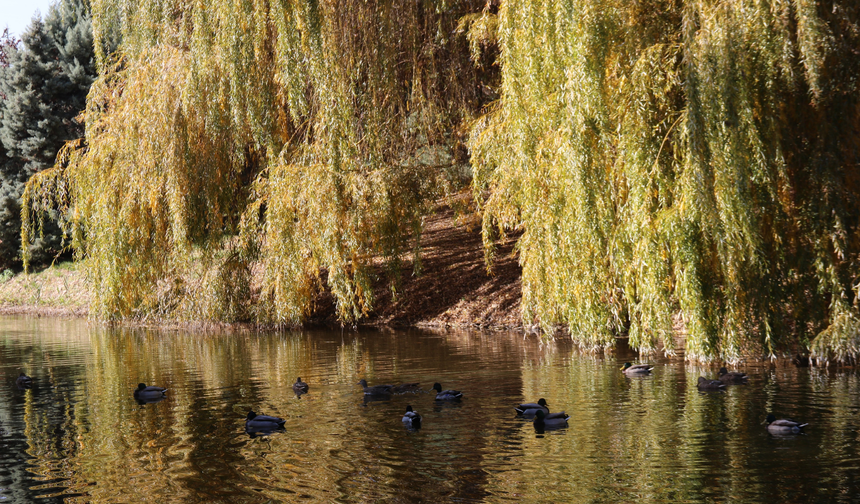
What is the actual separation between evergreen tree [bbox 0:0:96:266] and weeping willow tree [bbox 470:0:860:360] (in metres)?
26.5

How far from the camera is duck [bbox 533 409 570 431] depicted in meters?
8.32

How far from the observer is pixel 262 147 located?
1917cm

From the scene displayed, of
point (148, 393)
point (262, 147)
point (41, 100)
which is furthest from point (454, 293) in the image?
point (41, 100)

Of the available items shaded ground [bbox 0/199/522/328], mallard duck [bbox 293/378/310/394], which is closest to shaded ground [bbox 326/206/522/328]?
shaded ground [bbox 0/199/522/328]

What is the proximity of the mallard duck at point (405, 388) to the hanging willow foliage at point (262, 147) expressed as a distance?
20.2 feet

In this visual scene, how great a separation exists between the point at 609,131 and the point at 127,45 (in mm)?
12224

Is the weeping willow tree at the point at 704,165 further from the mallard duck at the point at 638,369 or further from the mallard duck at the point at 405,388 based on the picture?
the mallard duck at the point at 405,388

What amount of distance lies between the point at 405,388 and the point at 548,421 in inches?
120

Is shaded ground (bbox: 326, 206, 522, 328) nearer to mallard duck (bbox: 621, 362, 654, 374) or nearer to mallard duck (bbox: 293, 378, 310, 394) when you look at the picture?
mallard duck (bbox: 621, 362, 654, 374)

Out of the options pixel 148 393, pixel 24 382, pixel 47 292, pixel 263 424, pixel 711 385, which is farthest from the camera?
pixel 47 292

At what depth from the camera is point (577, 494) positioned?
6.26 m

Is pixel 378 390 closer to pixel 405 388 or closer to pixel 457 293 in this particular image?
pixel 405 388

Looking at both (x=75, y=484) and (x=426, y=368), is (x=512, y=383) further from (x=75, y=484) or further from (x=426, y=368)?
(x=75, y=484)

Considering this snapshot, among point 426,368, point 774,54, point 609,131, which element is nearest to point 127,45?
point 426,368
